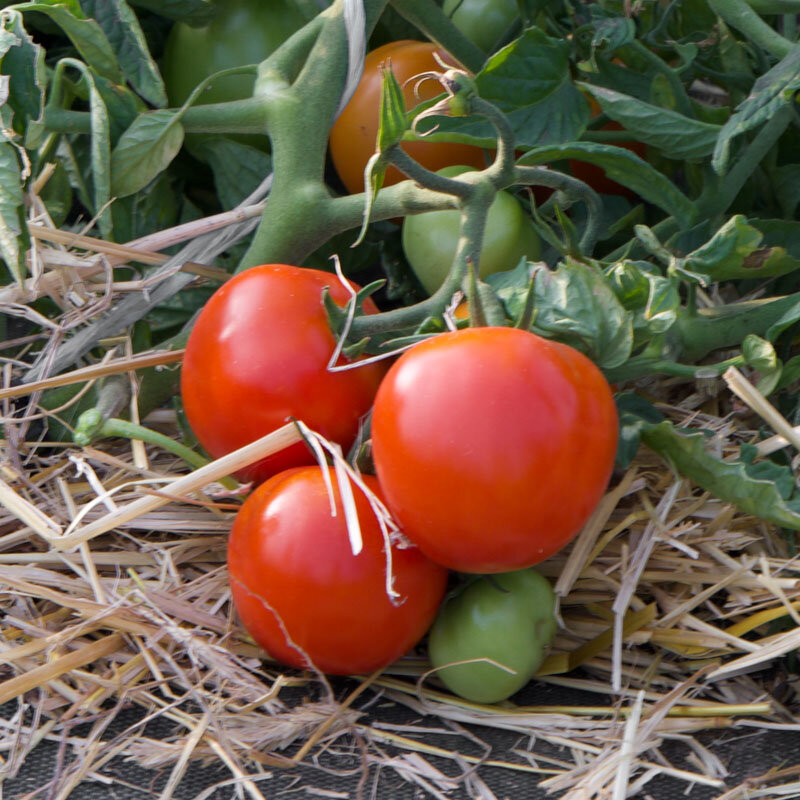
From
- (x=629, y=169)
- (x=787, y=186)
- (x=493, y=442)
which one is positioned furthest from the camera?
(x=787, y=186)

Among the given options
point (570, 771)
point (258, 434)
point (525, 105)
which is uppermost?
point (525, 105)

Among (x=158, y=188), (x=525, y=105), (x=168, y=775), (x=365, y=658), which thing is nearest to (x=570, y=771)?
(x=365, y=658)

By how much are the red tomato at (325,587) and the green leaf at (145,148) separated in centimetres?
32

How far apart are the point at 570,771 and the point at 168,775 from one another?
243 mm

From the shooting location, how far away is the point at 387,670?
68 centimetres

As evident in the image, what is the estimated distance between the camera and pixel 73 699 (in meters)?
0.65

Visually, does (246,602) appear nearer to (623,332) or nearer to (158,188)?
(623,332)

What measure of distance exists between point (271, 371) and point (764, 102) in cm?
40

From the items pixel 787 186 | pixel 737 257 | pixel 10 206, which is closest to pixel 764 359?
pixel 737 257

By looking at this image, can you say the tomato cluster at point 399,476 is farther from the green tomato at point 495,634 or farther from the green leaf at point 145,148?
the green leaf at point 145,148

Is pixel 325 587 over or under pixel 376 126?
under

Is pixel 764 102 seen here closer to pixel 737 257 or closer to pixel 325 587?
pixel 737 257

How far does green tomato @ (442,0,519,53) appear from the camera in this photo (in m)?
0.97

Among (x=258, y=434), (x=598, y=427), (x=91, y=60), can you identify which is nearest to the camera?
(x=598, y=427)
